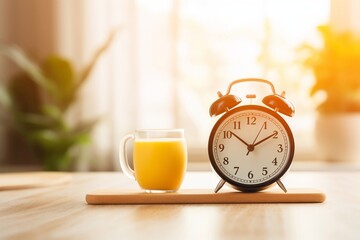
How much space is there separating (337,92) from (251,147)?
264cm

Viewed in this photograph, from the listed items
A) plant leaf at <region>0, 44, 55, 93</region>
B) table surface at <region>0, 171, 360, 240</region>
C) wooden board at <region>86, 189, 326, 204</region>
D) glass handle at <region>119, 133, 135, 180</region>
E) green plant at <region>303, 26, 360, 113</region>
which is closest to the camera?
table surface at <region>0, 171, 360, 240</region>

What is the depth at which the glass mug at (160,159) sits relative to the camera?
1194 millimetres

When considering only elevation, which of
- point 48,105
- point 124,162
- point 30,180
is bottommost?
point 48,105

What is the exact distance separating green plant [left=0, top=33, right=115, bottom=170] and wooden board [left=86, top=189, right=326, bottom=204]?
8.11 feet

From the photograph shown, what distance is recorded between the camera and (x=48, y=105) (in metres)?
3.86

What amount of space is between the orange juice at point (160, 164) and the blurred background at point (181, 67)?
8.04 ft

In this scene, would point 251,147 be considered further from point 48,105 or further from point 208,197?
point 48,105

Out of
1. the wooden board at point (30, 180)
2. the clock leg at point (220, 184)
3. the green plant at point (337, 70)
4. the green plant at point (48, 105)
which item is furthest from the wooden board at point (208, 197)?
the green plant at point (337, 70)

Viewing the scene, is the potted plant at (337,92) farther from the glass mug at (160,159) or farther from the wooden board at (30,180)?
the glass mug at (160,159)

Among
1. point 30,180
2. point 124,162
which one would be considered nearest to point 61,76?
point 30,180

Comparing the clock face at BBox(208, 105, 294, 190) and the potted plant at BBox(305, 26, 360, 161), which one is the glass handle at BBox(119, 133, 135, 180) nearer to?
the clock face at BBox(208, 105, 294, 190)

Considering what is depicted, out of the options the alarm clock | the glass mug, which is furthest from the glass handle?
the alarm clock

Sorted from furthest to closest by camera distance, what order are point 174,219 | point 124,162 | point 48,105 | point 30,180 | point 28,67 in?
point 48,105
point 28,67
point 30,180
point 124,162
point 174,219

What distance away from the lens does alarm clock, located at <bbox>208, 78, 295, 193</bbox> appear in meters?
1.16
